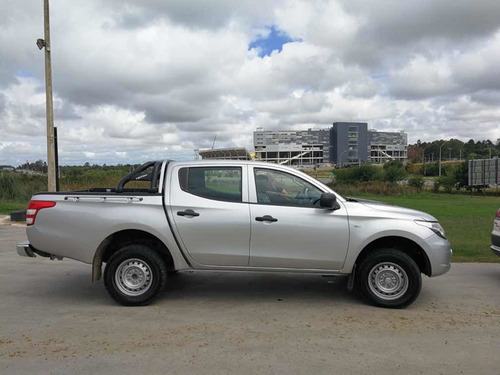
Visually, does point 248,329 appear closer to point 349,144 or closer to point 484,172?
point 484,172

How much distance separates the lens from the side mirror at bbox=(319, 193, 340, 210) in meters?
5.41

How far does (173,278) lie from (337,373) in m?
3.83

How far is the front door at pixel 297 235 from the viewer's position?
550 cm

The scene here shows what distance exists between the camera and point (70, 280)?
23.0 ft

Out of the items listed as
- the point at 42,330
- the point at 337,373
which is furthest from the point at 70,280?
the point at 337,373

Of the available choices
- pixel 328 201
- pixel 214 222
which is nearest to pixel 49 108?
pixel 214 222

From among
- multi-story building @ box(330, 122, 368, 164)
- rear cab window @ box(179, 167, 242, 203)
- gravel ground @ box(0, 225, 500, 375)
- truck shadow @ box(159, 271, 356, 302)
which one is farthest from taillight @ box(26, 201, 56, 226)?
multi-story building @ box(330, 122, 368, 164)

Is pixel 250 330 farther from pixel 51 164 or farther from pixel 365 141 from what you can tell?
pixel 365 141

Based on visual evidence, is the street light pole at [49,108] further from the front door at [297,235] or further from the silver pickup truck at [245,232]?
the front door at [297,235]

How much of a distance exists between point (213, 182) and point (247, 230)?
81 centimetres

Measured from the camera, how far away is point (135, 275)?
565cm

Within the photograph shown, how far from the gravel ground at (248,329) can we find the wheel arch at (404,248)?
50cm

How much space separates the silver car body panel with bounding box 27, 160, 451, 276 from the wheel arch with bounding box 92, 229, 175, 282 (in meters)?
0.11

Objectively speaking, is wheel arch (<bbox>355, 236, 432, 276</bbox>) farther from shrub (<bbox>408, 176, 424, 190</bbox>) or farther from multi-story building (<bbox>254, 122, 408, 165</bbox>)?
multi-story building (<bbox>254, 122, 408, 165</bbox>)
